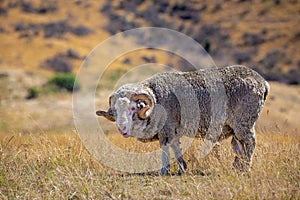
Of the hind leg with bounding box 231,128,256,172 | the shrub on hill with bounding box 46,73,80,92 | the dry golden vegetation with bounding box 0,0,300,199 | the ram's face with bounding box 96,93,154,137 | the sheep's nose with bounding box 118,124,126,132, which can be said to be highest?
the ram's face with bounding box 96,93,154,137

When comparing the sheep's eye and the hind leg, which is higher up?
the sheep's eye

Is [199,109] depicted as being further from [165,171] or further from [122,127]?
[122,127]

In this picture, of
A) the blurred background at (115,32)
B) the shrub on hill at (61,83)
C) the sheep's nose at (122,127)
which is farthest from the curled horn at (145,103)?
the shrub on hill at (61,83)

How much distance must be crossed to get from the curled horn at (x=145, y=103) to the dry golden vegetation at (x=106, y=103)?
954 mm

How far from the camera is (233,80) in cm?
939

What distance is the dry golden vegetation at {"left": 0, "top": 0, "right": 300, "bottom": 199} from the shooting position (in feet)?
25.3

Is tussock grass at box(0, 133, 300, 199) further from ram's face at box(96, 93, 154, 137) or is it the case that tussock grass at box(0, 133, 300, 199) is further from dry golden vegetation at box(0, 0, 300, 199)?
ram's face at box(96, 93, 154, 137)

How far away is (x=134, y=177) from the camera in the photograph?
28.4 ft

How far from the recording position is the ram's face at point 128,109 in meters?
8.73

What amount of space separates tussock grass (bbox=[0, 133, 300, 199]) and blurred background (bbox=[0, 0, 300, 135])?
55.2 ft

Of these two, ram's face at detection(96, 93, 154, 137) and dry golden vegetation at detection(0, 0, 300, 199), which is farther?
ram's face at detection(96, 93, 154, 137)

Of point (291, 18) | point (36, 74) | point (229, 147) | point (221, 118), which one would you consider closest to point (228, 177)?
point (221, 118)

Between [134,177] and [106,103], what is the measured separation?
18689mm

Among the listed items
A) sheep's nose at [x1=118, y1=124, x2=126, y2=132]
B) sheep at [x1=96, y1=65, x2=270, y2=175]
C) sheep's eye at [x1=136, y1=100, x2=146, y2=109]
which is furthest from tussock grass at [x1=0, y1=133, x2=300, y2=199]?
sheep's eye at [x1=136, y1=100, x2=146, y2=109]
